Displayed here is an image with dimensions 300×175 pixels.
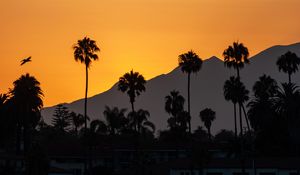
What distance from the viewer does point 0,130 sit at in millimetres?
111625

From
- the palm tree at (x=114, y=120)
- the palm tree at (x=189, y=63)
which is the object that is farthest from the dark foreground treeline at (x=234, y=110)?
the palm tree at (x=114, y=120)

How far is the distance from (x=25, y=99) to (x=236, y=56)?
123 ft

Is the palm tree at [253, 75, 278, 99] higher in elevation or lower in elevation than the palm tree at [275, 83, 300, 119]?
higher

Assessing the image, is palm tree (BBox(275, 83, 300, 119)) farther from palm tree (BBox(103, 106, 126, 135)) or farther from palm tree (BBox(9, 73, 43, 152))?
palm tree (BBox(103, 106, 126, 135))

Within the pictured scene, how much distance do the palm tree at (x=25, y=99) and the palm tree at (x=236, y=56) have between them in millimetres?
34825

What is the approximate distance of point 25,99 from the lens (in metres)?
120

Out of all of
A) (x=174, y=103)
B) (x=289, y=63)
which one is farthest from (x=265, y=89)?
(x=174, y=103)

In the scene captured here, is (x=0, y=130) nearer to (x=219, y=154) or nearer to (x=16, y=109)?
(x=16, y=109)

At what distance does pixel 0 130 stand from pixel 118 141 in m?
39.7

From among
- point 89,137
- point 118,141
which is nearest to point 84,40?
point 89,137

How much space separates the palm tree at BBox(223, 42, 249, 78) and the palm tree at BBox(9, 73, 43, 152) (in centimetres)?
3482

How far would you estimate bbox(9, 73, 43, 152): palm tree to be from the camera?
11881cm

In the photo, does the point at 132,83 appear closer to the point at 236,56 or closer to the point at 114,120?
the point at 236,56

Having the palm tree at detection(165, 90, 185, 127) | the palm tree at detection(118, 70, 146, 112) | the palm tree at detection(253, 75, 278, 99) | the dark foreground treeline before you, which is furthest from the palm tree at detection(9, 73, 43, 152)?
the palm tree at detection(253, 75, 278, 99)
